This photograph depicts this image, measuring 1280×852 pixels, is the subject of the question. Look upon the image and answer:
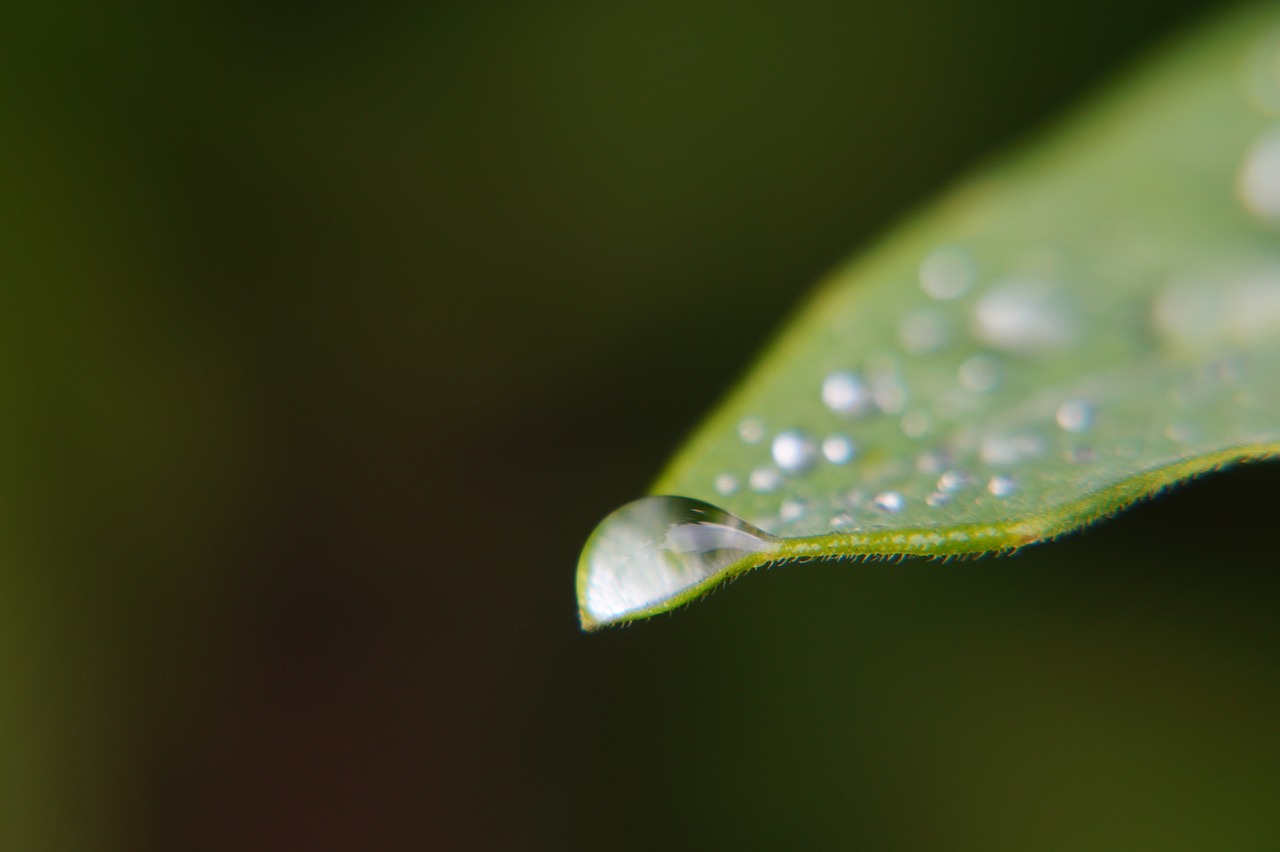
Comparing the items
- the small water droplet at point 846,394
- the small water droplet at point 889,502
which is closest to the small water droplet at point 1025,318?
the small water droplet at point 846,394

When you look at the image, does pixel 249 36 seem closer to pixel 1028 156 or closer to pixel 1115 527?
pixel 1028 156

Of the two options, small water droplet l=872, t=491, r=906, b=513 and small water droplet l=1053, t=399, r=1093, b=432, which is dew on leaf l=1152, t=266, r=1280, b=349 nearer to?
small water droplet l=1053, t=399, r=1093, b=432

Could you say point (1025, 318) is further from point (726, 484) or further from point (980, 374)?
point (726, 484)

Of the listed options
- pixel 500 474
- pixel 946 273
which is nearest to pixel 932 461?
pixel 946 273

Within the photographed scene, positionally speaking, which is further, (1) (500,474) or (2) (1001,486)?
(1) (500,474)

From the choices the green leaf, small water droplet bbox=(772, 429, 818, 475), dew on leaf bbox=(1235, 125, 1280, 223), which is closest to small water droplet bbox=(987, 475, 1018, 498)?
the green leaf

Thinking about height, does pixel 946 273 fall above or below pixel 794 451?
above

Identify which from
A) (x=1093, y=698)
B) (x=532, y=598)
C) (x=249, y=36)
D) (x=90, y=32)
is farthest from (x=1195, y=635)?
(x=90, y=32)

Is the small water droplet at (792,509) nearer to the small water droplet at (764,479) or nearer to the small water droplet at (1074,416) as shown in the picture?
the small water droplet at (764,479)
